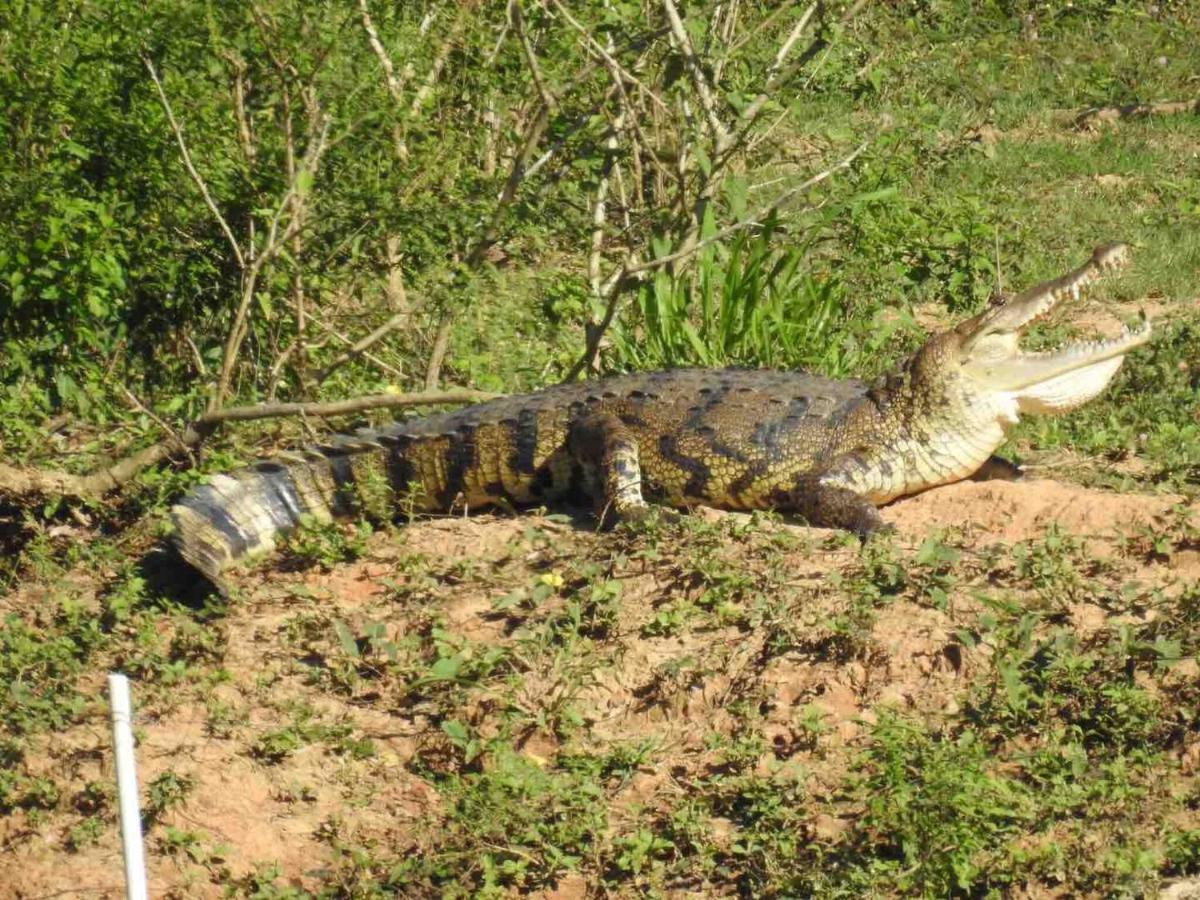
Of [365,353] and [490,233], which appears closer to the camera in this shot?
[490,233]

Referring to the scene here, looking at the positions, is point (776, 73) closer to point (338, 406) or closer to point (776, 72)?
point (776, 72)

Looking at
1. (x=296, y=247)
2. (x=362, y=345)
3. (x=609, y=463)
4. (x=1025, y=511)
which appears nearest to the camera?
(x=1025, y=511)

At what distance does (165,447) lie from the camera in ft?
24.4

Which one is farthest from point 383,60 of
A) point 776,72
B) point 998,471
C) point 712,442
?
point 998,471

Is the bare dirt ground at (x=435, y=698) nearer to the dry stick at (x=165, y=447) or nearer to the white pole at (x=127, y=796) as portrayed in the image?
the dry stick at (x=165, y=447)

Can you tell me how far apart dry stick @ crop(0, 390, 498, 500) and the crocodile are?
0.25m

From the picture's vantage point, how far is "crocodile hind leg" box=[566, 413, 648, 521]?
6.99 meters

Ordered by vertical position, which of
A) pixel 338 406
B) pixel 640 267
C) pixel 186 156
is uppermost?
pixel 186 156

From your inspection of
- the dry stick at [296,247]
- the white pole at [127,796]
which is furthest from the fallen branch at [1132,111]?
the white pole at [127,796]

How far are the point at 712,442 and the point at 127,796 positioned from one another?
157 inches

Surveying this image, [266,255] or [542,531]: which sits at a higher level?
[266,255]

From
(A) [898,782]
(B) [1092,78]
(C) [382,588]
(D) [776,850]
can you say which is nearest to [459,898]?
(D) [776,850]

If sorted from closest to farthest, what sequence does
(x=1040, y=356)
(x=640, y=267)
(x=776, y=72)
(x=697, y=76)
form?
(x=1040, y=356)
(x=640, y=267)
(x=697, y=76)
(x=776, y=72)

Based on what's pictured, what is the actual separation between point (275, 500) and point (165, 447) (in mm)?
603
